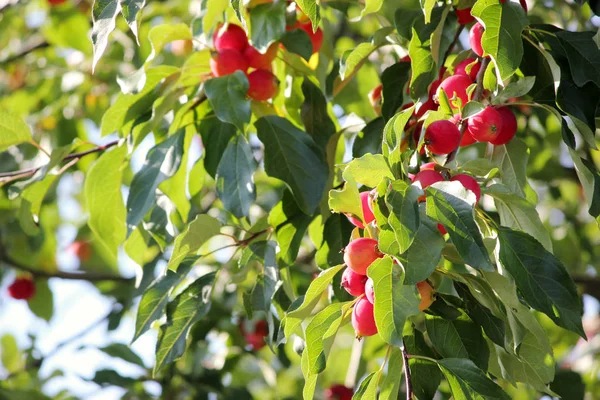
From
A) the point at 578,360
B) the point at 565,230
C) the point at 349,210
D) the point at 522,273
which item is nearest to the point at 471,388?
the point at 522,273

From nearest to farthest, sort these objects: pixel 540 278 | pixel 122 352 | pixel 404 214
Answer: pixel 404 214, pixel 540 278, pixel 122 352

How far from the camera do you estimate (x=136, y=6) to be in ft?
3.24

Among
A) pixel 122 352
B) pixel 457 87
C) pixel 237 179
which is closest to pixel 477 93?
pixel 457 87

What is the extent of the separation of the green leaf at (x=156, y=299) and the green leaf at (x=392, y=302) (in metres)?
0.49

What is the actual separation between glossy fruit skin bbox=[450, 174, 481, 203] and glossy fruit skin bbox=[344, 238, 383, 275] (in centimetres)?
13

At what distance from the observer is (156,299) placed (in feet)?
4.17

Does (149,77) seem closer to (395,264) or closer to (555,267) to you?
(395,264)

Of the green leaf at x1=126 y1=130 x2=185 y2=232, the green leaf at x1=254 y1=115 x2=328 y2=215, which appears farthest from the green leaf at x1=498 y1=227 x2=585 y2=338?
the green leaf at x1=126 y1=130 x2=185 y2=232

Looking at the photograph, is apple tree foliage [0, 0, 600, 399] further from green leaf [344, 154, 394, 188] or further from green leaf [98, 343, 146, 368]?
green leaf [98, 343, 146, 368]

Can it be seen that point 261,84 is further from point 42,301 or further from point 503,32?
point 42,301

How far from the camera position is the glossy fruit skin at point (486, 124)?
1003 millimetres

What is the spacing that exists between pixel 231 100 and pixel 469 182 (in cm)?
43

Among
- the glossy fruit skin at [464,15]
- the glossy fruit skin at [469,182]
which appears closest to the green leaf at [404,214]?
the glossy fruit skin at [469,182]

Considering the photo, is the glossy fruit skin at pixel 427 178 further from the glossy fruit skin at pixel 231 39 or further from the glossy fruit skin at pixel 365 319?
the glossy fruit skin at pixel 231 39
